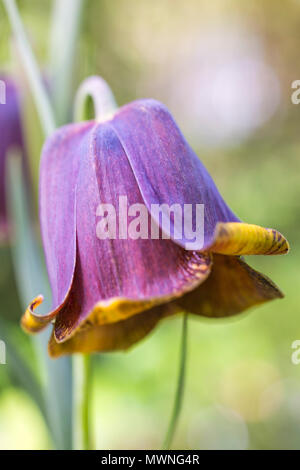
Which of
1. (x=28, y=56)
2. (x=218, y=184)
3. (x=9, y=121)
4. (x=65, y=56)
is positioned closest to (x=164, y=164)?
(x=28, y=56)

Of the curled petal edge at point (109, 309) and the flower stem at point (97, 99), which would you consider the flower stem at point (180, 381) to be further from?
the flower stem at point (97, 99)

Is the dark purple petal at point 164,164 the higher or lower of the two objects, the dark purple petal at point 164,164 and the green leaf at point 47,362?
the higher

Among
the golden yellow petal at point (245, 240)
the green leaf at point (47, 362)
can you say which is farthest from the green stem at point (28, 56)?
the golden yellow petal at point (245, 240)

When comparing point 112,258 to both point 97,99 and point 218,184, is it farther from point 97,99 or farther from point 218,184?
point 218,184

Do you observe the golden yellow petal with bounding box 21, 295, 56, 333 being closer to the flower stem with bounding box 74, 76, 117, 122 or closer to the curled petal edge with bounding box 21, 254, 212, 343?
the curled petal edge with bounding box 21, 254, 212, 343

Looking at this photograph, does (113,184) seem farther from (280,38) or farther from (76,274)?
(280,38)
